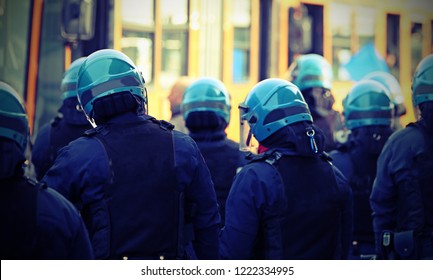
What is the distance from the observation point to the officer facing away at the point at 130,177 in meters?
3.60

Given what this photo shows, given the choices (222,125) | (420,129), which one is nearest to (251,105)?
(420,129)

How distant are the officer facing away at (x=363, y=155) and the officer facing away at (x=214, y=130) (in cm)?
66

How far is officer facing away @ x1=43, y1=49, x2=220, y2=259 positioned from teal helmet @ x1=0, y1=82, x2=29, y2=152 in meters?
0.59

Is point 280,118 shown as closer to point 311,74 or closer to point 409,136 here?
point 409,136

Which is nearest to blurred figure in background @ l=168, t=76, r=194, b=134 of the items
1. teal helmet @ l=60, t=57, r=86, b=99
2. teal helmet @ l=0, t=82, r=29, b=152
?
teal helmet @ l=60, t=57, r=86, b=99

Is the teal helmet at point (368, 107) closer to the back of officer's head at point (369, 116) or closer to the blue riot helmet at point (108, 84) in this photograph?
the back of officer's head at point (369, 116)

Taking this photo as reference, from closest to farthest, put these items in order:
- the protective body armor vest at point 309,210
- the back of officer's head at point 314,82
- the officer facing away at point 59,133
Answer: the protective body armor vest at point 309,210, the officer facing away at point 59,133, the back of officer's head at point 314,82

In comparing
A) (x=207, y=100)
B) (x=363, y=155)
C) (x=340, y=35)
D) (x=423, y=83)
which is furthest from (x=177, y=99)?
(x=423, y=83)

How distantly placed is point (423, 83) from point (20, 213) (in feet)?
8.17

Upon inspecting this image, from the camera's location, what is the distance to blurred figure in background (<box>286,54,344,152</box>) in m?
6.74

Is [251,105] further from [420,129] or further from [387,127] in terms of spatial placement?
[387,127]

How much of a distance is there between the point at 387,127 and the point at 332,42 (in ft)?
16.3

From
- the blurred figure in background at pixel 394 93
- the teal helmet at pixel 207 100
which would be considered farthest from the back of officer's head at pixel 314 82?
the teal helmet at pixel 207 100

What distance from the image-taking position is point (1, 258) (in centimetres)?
312
